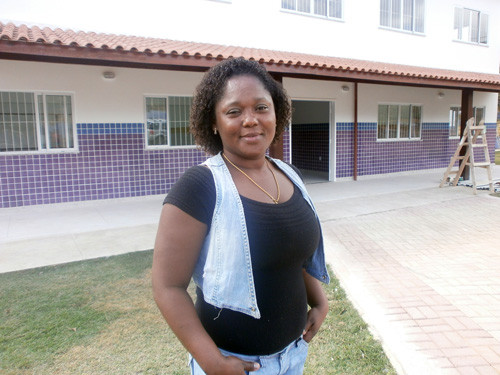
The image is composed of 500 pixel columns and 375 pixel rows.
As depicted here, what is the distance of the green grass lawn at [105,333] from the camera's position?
2.79 metres

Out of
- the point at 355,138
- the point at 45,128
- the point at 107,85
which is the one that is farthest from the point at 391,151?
the point at 45,128

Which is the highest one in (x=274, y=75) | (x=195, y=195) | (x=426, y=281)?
(x=274, y=75)

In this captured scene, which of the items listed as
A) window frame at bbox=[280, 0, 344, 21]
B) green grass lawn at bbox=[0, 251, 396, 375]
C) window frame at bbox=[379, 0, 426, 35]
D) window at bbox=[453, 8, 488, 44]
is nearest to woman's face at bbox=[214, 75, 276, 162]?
green grass lawn at bbox=[0, 251, 396, 375]

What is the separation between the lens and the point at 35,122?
776cm

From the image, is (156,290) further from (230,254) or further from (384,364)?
(384,364)

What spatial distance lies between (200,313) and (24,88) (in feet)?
25.1

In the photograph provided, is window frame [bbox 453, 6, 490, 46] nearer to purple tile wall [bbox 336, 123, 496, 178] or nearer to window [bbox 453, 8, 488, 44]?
window [bbox 453, 8, 488, 44]

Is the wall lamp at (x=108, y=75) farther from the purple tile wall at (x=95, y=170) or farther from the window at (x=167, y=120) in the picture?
the purple tile wall at (x=95, y=170)

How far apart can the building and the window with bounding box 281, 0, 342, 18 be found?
0.04m

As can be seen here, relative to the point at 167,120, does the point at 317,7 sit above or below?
above

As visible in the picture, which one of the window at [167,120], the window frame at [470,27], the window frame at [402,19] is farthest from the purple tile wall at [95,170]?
the window frame at [470,27]

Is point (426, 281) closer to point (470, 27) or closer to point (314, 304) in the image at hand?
point (314, 304)

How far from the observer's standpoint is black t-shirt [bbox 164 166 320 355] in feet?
4.13

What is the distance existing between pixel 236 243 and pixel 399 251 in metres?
4.59
